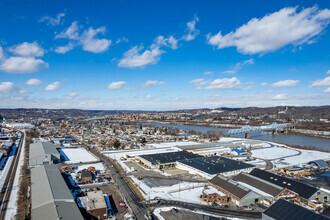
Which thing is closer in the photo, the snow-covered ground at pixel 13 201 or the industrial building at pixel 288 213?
the industrial building at pixel 288 213

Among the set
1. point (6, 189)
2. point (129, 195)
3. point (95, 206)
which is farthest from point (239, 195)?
point (6, 189)

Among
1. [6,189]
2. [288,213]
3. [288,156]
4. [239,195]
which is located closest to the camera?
[288,213]

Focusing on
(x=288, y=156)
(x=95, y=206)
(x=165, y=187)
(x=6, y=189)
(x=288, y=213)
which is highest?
(x=288, y=213)

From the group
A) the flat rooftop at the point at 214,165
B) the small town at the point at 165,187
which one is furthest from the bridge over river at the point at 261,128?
the flat rooftop at the point at 214,165

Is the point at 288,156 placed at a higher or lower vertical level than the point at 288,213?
lower

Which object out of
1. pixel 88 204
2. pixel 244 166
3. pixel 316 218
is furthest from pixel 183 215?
pixel 244 166

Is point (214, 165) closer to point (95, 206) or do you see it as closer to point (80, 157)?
point (95, 206)

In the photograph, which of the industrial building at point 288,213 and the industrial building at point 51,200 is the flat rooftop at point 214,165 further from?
the industrial building at point 51,200
